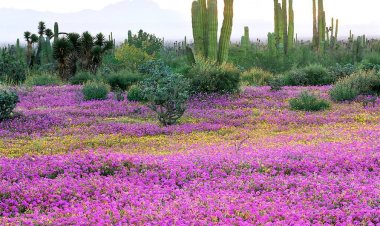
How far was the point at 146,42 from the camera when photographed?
136 feet

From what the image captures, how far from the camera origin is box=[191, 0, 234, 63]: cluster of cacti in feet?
94.8

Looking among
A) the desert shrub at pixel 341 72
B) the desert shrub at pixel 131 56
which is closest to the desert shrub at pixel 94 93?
the desert shrub at pixel 341 72

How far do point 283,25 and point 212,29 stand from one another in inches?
436

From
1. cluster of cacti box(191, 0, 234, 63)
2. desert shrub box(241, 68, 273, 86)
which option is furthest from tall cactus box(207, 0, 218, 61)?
desert shrub box(241, 68, 273, 86)

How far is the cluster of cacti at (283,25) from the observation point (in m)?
37.7

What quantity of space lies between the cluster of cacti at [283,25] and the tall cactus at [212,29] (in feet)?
28.3

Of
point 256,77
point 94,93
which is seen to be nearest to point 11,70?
point 94,93

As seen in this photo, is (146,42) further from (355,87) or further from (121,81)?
(355,87)

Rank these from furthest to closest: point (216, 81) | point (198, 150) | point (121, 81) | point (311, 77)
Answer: point (311, 77) → point (121, 81) → point (216, 81) → point (198, 150)

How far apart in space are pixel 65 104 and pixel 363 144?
12.6 metres

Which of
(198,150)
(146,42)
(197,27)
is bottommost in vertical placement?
(198,150)

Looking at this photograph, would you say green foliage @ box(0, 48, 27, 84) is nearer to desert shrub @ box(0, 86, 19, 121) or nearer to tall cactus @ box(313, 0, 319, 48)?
desert shrub @ box(0, 86, 19, 121)

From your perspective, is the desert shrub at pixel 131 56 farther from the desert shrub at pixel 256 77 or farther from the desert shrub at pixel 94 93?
the desert shrub at pixel 94 93

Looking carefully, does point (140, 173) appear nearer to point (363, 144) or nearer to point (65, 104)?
point (363, 144)
